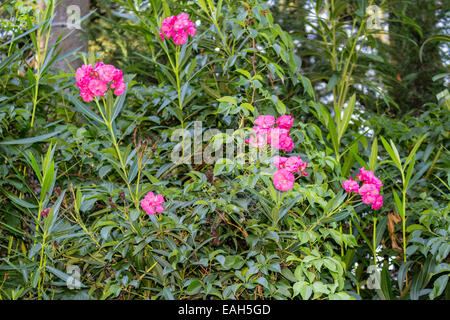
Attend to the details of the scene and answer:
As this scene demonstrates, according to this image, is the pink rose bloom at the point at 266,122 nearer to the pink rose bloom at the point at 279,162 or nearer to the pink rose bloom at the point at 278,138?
the pink rose bloom at the point at 278,138


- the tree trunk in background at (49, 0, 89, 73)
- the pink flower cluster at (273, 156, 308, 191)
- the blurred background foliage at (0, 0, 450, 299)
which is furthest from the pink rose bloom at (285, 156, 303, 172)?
the tree trunk in background at (49, 0, 89, 73)

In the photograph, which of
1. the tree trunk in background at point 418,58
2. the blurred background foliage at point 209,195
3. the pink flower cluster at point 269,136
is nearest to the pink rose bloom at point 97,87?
the blurred background foliage at point 209,195

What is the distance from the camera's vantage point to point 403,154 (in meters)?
2.37

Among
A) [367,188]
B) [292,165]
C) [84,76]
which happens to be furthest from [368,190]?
[84,76]

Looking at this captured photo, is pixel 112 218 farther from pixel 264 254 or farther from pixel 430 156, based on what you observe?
pixel 430 156

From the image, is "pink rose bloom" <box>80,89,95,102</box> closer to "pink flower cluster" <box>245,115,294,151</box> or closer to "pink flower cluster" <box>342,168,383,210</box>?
"pink flower cluster" <box>245,115,294,151</box>

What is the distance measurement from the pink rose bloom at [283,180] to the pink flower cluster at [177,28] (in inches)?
28.3

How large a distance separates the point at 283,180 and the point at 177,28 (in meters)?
0.76

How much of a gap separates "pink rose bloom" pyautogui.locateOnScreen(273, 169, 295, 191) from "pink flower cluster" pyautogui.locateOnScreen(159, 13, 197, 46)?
2.36ft

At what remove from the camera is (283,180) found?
1443mm

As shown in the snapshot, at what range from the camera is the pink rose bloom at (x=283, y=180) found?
1433 mm

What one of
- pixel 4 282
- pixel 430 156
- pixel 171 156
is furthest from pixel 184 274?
pixel 430 156

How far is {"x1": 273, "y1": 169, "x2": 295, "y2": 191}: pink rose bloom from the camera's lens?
1.43 metres

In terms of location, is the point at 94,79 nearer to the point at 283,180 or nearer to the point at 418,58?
the point at 283,180
